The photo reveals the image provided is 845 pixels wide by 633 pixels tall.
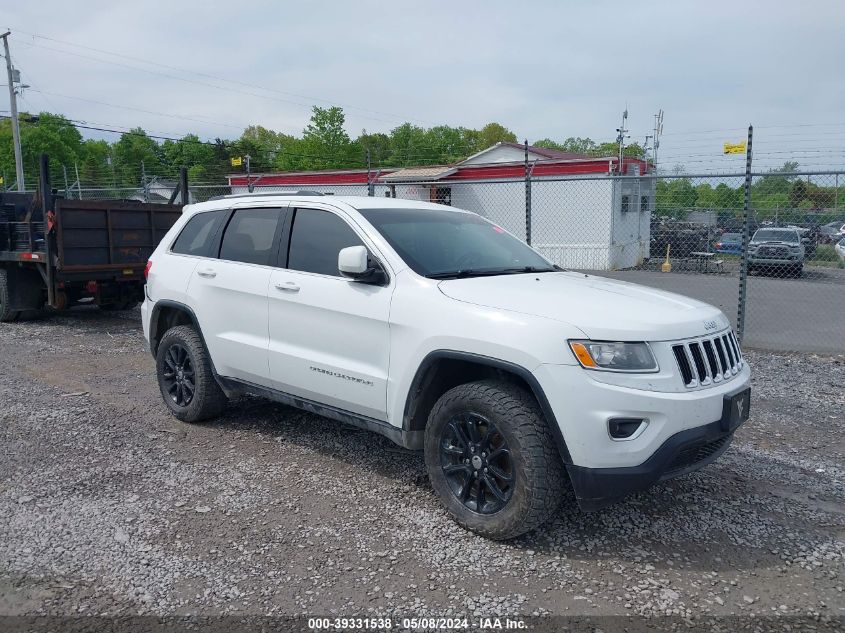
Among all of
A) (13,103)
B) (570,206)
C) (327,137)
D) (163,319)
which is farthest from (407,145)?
(163,319)

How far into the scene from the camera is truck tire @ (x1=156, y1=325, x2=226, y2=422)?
214 inches

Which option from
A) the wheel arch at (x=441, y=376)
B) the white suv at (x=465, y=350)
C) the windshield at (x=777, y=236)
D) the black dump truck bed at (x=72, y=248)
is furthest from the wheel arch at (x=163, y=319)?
the windshield at (x=777, y=236)

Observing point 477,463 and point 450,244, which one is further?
point 450,244

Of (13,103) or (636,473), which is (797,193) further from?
(13,103)

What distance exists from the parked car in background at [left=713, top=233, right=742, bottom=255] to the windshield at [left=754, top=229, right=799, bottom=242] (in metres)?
0.54

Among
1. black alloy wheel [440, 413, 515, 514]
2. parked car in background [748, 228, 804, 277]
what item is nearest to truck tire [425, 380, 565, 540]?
black alloy wheel [440, 413, 515, 514]

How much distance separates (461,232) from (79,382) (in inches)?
177

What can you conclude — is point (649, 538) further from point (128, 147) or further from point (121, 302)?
point (128, 147)

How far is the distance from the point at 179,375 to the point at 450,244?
258cm

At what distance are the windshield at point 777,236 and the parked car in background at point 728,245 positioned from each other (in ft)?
1.77

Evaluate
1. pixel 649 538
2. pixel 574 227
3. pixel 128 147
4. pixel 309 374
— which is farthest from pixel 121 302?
pixel 128 147

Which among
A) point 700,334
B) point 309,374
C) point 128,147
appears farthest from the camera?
point 128,147

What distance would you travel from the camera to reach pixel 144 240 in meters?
10.6

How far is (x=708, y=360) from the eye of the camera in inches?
143
